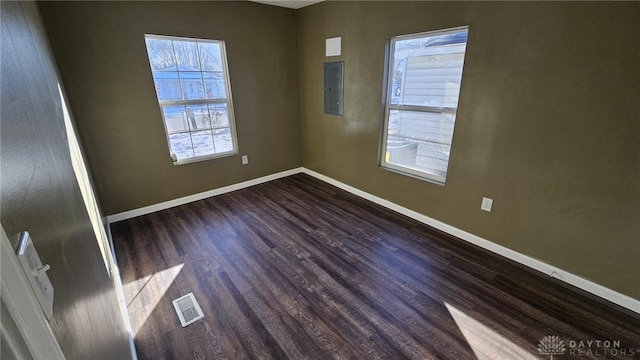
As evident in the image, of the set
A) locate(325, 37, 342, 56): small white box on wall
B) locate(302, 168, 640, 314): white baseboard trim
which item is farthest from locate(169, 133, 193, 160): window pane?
locate(302, 168, 640, 314): white baseboard trim

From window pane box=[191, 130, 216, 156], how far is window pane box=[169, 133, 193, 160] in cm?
6

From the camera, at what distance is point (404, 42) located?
2734mm

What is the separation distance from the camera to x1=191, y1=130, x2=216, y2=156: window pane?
3.39 metres

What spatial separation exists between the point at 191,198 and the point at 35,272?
3295 millimetres

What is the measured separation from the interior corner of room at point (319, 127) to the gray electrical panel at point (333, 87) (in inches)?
0.9

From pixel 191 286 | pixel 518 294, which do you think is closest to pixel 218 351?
pixel 191 286

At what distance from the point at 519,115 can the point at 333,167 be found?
2.28 meters

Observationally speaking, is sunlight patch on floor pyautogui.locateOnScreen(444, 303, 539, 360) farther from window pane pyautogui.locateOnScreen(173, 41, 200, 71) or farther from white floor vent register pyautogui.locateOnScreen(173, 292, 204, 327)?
window pane pyautogui.locateOnScreen(173, 41, 200, 71)

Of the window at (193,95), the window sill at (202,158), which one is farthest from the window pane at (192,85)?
the window sill at (202,158)

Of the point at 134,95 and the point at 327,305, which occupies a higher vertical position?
the point at 134,95

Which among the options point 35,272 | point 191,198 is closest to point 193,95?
point 191,198

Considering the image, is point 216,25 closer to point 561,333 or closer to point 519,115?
point 519,115

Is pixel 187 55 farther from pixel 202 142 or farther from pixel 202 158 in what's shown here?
pixel 202 158

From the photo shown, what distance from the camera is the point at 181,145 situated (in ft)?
10.8
